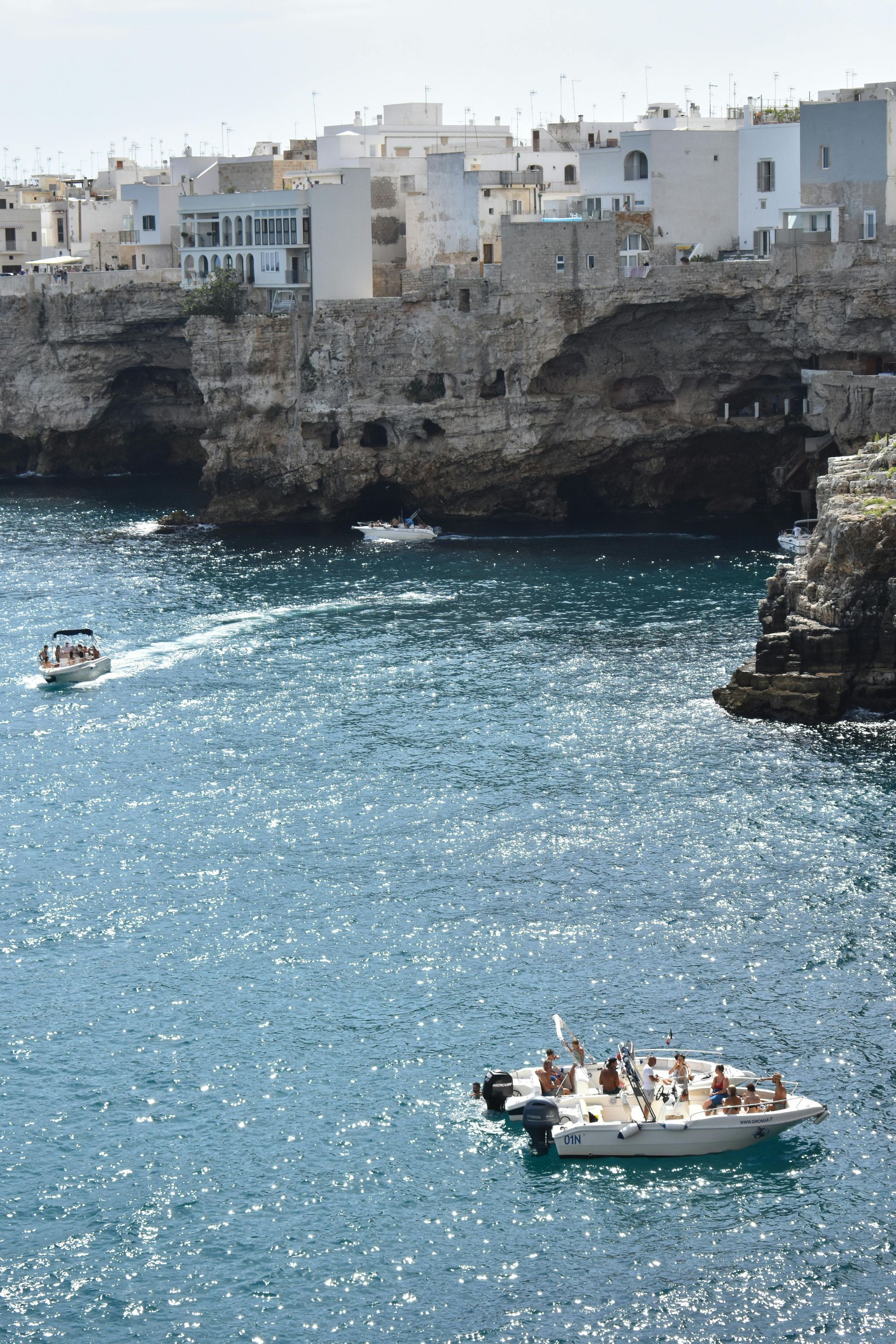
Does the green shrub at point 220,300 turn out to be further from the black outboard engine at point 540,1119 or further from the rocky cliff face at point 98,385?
the black outboard engine at point 540,1119

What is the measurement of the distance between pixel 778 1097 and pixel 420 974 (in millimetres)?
10431

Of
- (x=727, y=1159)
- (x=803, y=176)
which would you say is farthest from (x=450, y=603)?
(x=727, y=1159)

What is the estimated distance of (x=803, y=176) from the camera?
3460 inches

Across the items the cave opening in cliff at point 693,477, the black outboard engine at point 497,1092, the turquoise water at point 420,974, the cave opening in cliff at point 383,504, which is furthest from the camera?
the cave opening in cliff at point 383,504

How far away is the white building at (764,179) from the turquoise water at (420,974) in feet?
87.4

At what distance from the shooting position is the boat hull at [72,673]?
7094 centimetres

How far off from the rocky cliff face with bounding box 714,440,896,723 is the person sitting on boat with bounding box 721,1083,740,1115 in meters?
26.8

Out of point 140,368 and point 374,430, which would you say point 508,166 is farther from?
point 140,368

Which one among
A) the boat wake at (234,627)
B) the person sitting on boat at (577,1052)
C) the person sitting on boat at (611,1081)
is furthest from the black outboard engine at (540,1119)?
the boat wake at (234,627)

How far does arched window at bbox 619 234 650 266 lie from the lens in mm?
91375

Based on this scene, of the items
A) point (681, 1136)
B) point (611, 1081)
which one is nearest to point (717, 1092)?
point (681, 1136)

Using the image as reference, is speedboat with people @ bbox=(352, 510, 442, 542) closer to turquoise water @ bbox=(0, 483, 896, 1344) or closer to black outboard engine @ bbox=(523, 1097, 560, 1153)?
turquoise water @ bbox=(0, 483, 896, 1344)

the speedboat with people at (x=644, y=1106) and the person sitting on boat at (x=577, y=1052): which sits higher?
the person sitting on boat at (x=577, y=1052)

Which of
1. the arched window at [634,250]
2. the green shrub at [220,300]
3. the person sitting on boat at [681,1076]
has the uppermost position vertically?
the arched window at [634,250]
